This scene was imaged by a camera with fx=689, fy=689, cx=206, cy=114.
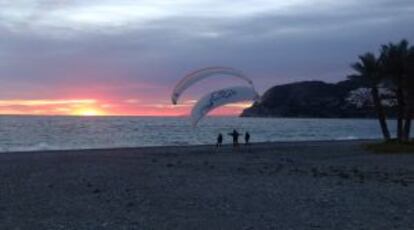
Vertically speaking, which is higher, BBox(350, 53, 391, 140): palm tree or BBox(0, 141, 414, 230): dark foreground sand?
BBox(350, 53, 391, 140): palm tree

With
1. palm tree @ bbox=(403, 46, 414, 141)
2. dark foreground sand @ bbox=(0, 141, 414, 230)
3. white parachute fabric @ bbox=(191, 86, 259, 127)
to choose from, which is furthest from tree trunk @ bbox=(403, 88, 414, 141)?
dark foreground sand @ bbox=(0, 141, 414, 230)

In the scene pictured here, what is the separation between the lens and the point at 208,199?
18.0m

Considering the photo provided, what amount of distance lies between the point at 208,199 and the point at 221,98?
22.6m

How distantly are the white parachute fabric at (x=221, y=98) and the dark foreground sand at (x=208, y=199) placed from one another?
11675 millimetres

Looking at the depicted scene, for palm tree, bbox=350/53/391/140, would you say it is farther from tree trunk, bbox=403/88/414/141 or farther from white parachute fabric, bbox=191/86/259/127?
white parachute fabric, bbox=191/86/259/127

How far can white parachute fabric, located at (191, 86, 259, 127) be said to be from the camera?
4003 centimetres

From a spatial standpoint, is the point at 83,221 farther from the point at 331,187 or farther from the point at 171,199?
the point at 331,187

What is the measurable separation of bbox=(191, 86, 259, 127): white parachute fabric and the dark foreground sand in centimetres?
1168

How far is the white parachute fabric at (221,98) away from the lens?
131 ft

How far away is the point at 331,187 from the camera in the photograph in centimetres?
2080

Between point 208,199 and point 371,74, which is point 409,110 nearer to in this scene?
point 371,74

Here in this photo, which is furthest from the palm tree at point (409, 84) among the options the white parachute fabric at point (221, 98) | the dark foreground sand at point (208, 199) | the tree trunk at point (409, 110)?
the dark foreground sand at point (208, 199)

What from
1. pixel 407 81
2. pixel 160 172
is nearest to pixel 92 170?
pixel 160 172

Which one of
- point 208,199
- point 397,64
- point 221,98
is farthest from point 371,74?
point 208,199
